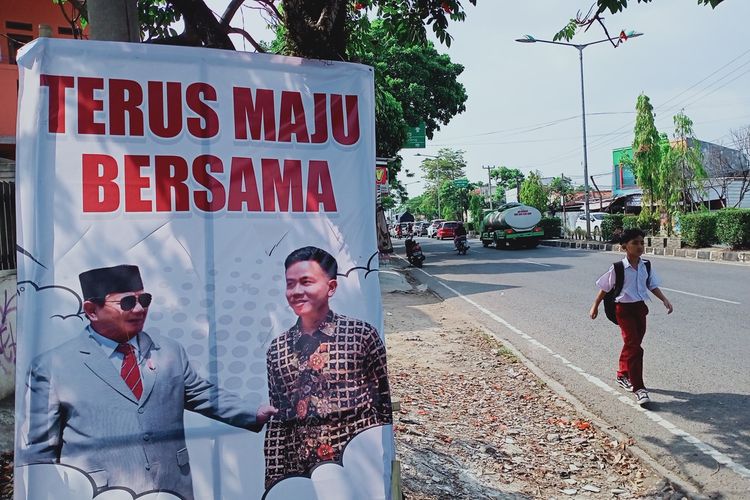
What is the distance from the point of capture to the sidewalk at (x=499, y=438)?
4.00m

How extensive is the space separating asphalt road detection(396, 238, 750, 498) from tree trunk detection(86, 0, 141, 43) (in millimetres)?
4446

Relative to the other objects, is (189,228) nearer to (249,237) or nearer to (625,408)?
(249,237)

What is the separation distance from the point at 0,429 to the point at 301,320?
2995mm

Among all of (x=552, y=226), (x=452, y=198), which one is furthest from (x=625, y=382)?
(x=452, y=198)

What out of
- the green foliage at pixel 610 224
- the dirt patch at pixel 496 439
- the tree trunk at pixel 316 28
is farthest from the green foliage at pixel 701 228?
the tree trunk at pixel 316 28

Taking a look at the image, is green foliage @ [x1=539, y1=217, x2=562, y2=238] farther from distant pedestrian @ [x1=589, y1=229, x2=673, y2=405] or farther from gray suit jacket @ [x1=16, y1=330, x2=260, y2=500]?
gray suit jacket @ [x1=16, y1=330, x2=260, y2=500]

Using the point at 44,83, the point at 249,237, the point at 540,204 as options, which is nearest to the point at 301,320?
the point at 249,237

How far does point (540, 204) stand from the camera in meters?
45.9

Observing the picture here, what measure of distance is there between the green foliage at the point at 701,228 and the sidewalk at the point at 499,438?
54.5 feet

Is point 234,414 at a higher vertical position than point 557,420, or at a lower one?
higher

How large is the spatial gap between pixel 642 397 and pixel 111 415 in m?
4.77

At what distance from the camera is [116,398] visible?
242cm

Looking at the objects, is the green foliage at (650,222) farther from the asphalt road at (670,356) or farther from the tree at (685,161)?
the asphalt road at (670,356)

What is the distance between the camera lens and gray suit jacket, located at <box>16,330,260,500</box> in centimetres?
238
